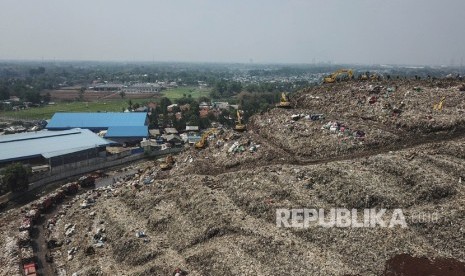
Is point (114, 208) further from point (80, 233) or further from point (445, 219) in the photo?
point (445, 219)

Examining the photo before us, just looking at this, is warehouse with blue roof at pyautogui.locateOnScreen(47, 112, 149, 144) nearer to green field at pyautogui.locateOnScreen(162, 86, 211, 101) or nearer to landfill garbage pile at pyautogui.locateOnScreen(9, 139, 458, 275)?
landfill garbage pile at pyautogui.locateOnScreen(9, 139, 458, 275)

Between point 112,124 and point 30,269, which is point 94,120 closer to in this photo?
point 112,124

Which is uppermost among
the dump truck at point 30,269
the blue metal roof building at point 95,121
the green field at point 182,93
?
the green field at point 182,93

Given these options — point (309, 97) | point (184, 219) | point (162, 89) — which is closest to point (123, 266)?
point (184, 219)

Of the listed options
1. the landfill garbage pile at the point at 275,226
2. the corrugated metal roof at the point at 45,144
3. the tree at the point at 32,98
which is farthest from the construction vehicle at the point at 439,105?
the tree at the point at 32,98

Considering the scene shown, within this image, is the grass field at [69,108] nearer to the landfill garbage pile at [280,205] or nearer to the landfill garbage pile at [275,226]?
the landfill garbage pile at [280,205]

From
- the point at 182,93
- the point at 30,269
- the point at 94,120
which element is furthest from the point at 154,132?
the point at 182,93
